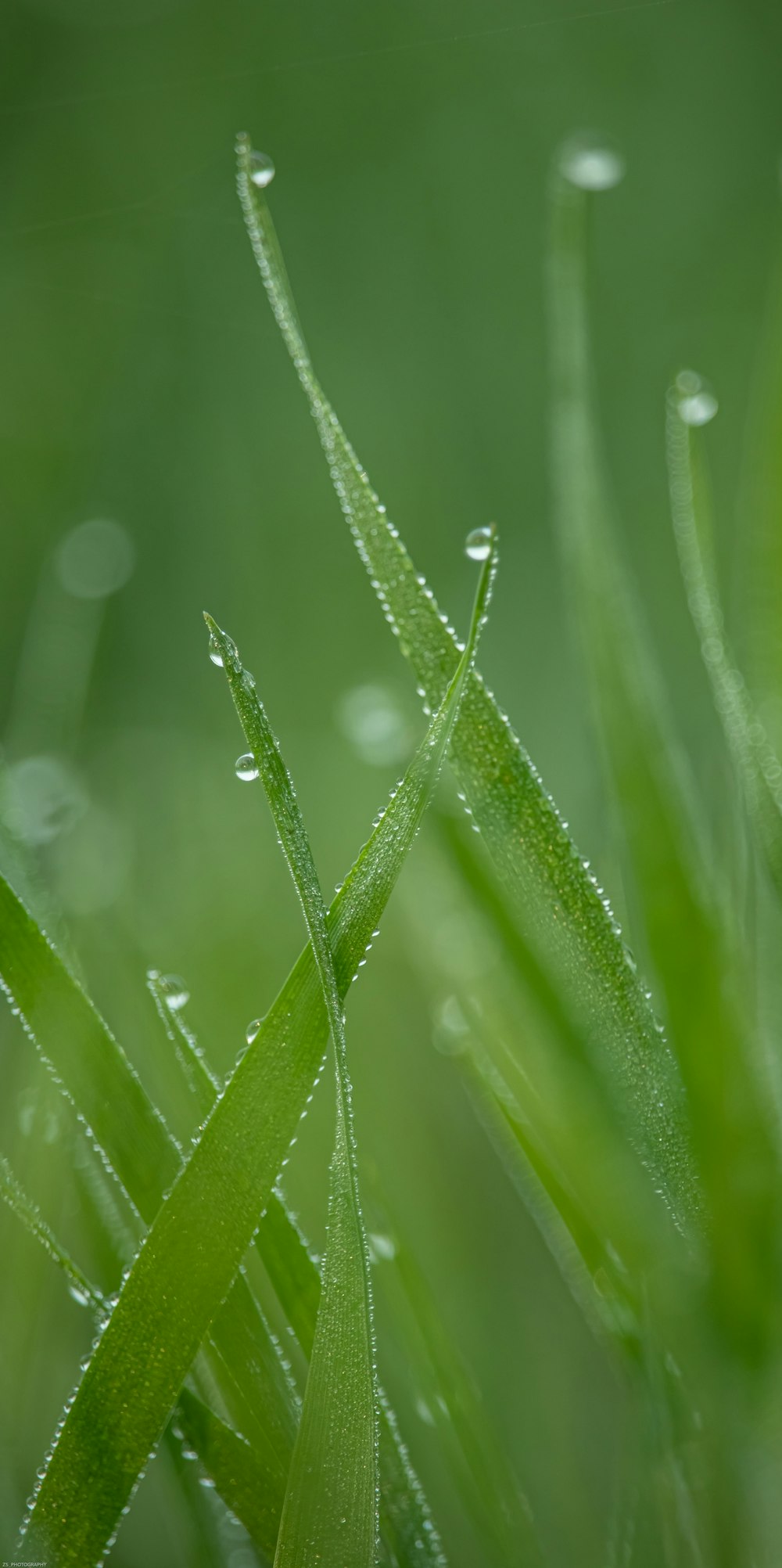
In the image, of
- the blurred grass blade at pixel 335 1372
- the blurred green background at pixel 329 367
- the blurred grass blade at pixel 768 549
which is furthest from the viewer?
the blurred green background at pixel 329 367

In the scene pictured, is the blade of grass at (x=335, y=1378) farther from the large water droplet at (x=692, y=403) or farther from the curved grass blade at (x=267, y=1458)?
the large water droplet at (x=692, y=403)

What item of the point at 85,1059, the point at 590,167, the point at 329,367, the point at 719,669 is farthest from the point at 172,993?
the point at 329,367

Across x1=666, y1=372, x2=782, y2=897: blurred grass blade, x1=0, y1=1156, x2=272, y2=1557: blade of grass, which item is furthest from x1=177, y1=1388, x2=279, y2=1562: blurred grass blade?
x1=666, y1=372, x2=782, y2=897: blurred grass blade

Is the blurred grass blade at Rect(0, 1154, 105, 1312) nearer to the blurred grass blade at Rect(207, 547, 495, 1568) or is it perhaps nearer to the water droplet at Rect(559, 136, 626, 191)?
the blurred grass blade at Rect(207, 547, 495, 1568)

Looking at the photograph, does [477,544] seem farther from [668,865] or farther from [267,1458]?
[267,1458]

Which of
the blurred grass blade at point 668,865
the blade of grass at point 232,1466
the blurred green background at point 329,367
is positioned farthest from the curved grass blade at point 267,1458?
the blurred green background at point 329,367

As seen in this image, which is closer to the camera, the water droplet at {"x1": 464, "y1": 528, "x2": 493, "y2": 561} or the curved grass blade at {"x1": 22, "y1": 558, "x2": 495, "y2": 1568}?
the curved grass blade at {"x1": 22, "y1": 558, "x2": 495, "y2": 1568}
